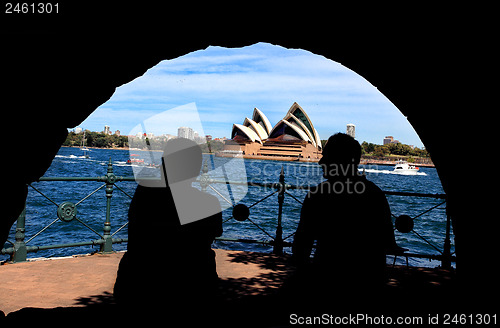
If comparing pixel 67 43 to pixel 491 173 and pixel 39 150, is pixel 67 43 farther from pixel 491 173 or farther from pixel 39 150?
pixel 491 173

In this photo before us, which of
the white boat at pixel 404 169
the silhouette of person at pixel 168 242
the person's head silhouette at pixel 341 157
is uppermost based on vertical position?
the person's head silhouette at pixel 341 157

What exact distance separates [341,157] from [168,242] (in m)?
1.12

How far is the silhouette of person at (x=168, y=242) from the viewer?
2.13 metres

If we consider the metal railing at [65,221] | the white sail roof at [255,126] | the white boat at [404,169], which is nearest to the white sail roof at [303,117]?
the white sail roof at [255,126]

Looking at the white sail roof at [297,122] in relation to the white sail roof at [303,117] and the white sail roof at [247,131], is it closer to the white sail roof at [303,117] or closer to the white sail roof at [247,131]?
the white sail roof at [303,117]

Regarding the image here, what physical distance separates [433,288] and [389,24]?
3805mm

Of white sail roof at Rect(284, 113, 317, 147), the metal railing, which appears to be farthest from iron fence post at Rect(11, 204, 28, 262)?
white sail roof at Rect(284, 113, 317, 147)

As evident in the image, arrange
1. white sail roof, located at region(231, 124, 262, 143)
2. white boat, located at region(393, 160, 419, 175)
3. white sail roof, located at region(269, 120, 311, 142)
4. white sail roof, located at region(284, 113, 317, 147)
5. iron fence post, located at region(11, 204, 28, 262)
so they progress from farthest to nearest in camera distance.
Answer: white boat, located at region(393, 160, 419, 175) < white sail roof, located at region(284, 113, 317, 147) < white sail roof, located at region(231, 124, 262, 143) < white sail roof, located at region(269, 120, 311, 142) < iron fence post, located at region(11, 204, 28, 262)

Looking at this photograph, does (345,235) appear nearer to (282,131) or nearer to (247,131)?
(247,131)

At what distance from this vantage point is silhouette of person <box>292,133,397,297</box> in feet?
7.29

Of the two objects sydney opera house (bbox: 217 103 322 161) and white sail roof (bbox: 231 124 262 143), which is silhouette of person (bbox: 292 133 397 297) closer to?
sydney opera house (bbox: 217 103 322 161)

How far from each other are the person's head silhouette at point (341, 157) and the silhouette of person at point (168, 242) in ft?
2.58

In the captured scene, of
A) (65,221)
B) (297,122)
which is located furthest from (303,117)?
(65,221)

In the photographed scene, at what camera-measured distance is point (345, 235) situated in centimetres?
226
